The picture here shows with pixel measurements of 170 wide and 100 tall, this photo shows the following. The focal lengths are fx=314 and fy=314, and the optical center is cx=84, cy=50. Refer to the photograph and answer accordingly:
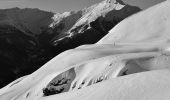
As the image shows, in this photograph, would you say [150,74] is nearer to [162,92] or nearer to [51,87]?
[162,92]

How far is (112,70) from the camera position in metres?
31.3

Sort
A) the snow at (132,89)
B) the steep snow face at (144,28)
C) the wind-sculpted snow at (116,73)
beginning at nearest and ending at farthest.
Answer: the snow at (132,89), the wind-sculpted snow at (116,73), the steep snow face at (144,28)

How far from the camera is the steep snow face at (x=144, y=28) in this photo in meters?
61.3

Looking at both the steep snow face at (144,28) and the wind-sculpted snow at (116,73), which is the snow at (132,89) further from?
the steep snow face at (144,28)

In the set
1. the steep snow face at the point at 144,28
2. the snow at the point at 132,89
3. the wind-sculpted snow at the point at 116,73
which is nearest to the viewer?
the snow at the point at 132,89

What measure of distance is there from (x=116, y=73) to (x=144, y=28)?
41020mm

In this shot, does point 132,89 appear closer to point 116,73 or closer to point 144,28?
point 116,73

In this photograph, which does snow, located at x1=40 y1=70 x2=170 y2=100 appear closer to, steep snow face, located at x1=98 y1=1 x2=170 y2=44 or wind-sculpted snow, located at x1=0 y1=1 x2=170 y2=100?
wind-sculpted snow, located at x1=0 y1=1 x2=170 y2=100


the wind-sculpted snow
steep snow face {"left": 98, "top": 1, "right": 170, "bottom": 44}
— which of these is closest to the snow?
the wind-sculpted snow

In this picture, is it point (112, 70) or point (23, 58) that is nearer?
point (112, 70)

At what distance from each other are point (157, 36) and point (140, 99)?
1872 inches

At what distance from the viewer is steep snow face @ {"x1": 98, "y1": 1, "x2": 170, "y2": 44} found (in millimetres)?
61319

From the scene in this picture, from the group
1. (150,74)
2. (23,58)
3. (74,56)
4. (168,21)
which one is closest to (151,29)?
(168,21)

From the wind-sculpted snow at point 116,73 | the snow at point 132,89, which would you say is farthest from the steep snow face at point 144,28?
the snow at point 132,89
